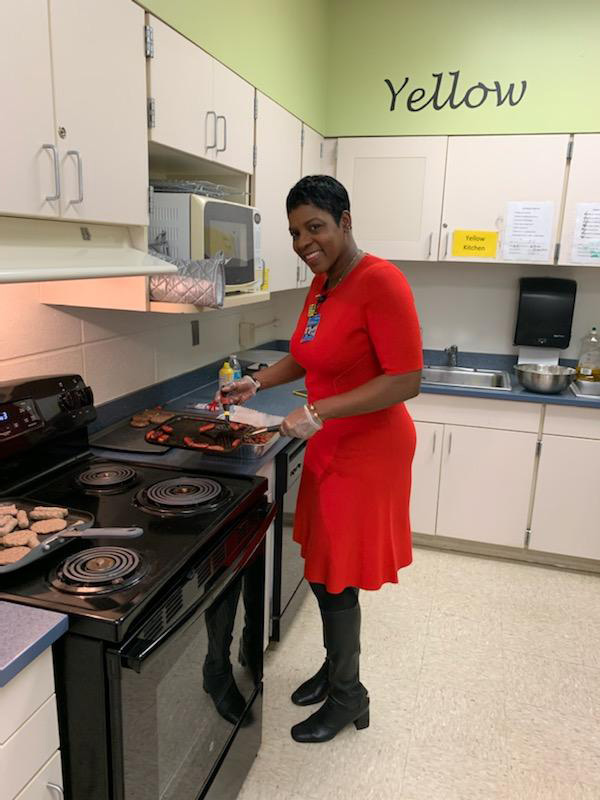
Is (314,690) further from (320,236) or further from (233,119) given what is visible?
(233,119)

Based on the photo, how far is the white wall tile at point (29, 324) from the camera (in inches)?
61.9

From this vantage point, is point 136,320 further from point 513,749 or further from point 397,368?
point 513,749

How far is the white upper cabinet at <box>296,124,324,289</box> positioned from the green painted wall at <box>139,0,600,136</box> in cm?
7

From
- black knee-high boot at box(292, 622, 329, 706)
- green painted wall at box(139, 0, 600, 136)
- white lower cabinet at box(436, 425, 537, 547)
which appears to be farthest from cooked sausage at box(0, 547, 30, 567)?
white lower cabinet at box(436, 425, 537, 547)

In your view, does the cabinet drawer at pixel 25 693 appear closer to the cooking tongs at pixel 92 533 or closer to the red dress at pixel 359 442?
the cooking tongs at pixel 92 533

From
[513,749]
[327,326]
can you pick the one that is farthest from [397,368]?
[513,749]

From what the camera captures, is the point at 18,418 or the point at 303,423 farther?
the point at 303,423

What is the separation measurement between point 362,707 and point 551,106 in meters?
2.80

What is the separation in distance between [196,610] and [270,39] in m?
2.22

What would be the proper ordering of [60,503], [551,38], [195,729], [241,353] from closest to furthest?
[195,729], [60,503], [551,38], [241,353]

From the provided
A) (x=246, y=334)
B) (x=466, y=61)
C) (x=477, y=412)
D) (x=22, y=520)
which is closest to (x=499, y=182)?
(x=466, y=61)

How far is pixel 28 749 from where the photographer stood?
0.99 m

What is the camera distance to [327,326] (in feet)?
5.30

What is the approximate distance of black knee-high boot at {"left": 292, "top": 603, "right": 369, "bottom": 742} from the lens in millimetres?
1789
